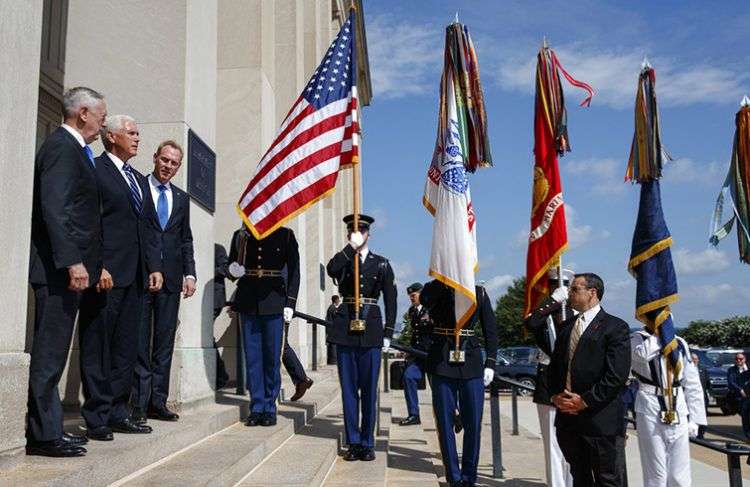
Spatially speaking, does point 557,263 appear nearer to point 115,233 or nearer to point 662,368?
point 662,368

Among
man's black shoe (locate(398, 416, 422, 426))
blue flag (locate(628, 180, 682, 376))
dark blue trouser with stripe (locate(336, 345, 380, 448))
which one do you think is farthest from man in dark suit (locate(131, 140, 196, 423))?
man's black shoe (locate(398, 416, 422, 426))

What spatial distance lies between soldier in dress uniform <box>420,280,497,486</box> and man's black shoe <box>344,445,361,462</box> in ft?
2.28

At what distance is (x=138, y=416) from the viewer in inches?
186

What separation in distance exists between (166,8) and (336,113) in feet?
5.85

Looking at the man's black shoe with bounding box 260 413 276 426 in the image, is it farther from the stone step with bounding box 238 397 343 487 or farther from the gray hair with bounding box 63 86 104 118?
the gray hair with bounding box 63 86 104 118

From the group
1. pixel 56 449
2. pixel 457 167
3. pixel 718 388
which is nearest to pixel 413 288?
pixel 457 167

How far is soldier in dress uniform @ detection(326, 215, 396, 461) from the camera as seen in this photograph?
592cm

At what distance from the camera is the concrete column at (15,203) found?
3270 millimetres

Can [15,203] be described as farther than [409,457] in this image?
No

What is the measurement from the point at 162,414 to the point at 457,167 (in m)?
3.36

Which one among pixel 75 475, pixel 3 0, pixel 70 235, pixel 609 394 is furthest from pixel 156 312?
pixel 609 394

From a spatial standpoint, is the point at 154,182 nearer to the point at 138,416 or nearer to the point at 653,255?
the point at 138,416

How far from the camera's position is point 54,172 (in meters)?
3.66

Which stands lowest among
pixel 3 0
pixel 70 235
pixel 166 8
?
pixel 70 235
